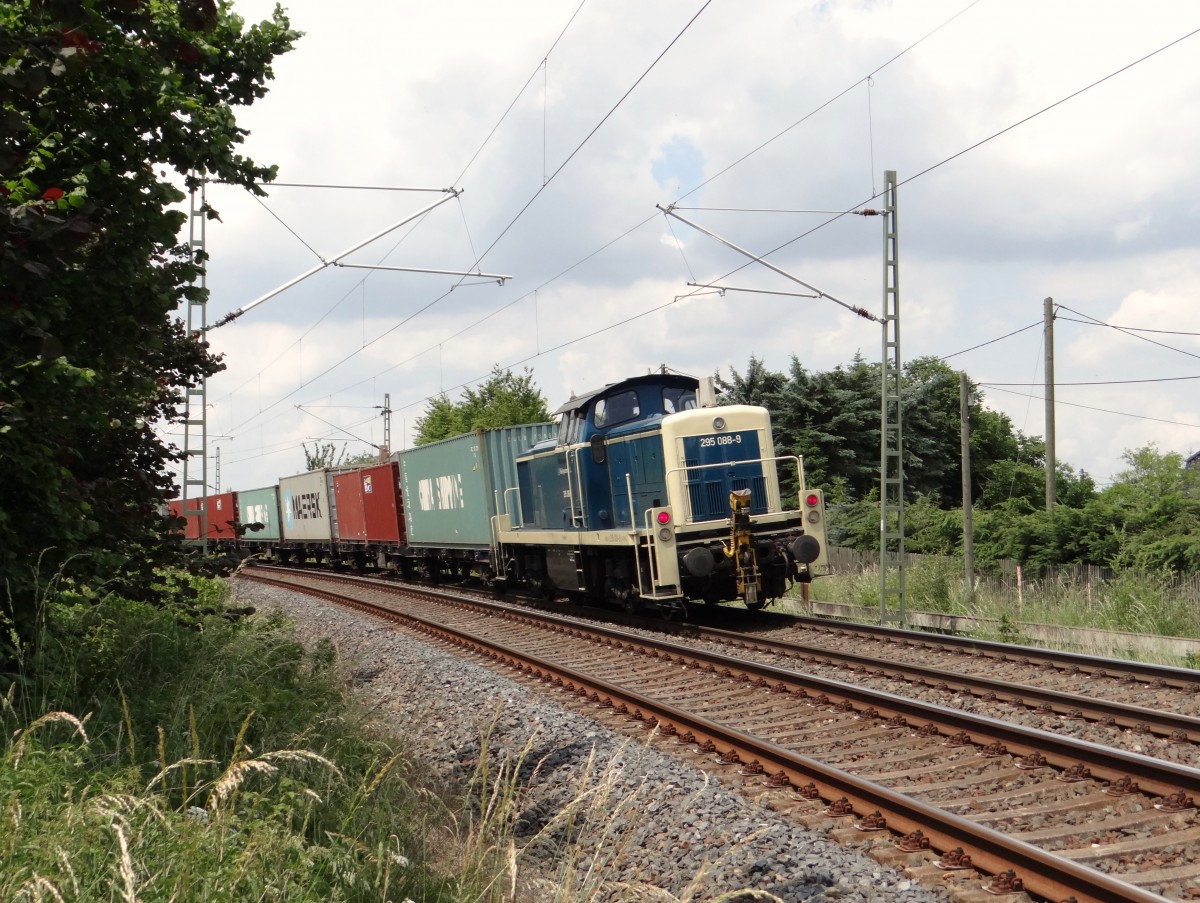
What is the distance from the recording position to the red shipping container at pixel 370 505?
25.9 metres

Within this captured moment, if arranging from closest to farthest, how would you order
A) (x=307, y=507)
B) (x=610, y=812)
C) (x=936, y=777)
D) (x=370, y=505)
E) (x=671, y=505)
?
(x=610, y=812), (x=936, y=777), (x=671, y=505), (x=370, y=505), (x=307, y=507)

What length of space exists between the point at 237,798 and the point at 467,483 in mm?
16070

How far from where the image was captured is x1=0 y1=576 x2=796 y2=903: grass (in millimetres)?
3254

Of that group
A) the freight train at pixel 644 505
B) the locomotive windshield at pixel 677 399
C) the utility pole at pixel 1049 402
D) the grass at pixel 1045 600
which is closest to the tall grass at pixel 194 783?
the freight train at pixel 644 505

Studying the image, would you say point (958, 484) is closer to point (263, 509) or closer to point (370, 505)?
point (370, 505)

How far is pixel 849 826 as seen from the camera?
545 centimetres

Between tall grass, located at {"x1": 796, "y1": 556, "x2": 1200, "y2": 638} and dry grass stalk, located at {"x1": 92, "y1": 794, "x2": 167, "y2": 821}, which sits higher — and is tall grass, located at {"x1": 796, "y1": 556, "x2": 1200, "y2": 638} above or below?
below

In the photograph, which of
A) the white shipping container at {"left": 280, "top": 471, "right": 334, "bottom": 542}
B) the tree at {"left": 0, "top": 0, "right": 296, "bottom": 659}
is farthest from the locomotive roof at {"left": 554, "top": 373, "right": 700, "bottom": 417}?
the white shipping container at {"left": 280, "top": 471, "right": 334, "bottom": 542}

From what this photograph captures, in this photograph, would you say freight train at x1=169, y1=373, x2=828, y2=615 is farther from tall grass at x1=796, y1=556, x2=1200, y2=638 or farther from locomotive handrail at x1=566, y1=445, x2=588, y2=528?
tall grass at x1=796, y1=556, x2=1200, y2=638

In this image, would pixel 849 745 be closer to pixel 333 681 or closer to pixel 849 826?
pixel 849 826

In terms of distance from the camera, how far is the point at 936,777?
20.6 ft

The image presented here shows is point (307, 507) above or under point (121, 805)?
above

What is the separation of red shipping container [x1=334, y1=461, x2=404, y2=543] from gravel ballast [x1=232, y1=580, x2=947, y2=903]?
1486 centimetres

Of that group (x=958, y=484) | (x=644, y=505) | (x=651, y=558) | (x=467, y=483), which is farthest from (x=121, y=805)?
(x=958, y=484)
